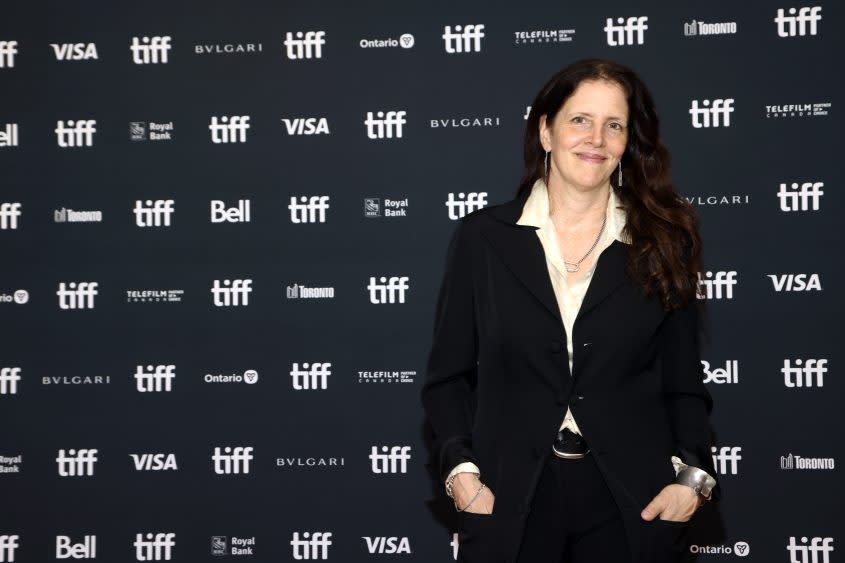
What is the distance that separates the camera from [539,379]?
1.88 metres

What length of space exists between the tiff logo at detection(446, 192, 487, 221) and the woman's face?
1.62 meters

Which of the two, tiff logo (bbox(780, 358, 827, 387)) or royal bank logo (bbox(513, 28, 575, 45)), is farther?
royal bank logo (bbox(513, 28, 575, 45))

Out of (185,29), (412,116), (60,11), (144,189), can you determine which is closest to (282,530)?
(144,189)

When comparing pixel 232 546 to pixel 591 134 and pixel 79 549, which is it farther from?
pixel 591 134

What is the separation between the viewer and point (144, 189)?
12.3 feet

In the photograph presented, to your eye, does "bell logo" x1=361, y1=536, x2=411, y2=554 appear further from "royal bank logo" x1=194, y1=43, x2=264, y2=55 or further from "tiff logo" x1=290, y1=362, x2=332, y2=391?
"royal bank logo" x1=194, y1=43, x2=264, y2=55

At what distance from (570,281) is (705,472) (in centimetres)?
52

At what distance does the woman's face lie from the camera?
1.99 m

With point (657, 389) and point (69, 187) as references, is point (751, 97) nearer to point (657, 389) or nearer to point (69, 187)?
point (657, 389)

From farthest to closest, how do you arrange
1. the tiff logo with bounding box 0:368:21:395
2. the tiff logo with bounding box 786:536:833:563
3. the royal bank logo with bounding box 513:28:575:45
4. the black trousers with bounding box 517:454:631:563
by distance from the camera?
the tiff logo with bounding box 0:368:21:395 < the royal bank logo with bounding box 513:28:575:45 < the tiff logo with bounding box 786:536:833:563 < the black trousers with bounding box 517:454:631:563

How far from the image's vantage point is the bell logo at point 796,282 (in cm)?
355

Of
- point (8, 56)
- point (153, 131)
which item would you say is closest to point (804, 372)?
point (153, 131)

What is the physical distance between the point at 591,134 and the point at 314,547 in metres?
2.40

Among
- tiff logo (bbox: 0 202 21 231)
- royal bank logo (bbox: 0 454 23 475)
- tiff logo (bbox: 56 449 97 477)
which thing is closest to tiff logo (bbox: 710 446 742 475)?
tiff logo (bbox: 56 449 97 477)
